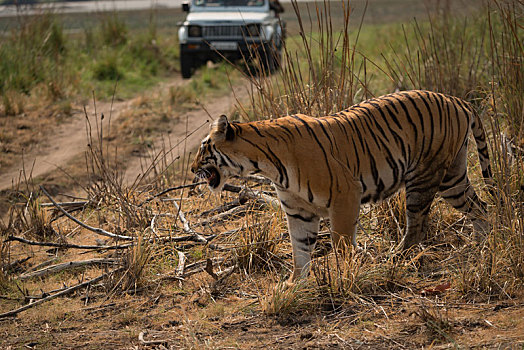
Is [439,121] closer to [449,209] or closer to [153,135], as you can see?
[449,209]

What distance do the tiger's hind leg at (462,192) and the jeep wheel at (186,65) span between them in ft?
30.7

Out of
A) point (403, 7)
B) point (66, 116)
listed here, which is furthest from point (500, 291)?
point (403, 7)

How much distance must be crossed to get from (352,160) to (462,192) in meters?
0.92

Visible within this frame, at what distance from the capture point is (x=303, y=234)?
4207 mm

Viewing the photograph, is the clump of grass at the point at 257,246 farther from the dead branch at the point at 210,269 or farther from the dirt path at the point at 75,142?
the dirt path at the point at 75,142

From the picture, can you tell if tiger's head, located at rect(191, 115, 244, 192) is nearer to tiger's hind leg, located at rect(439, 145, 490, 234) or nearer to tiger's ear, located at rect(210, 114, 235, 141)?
tiger's ear, located at rect(210, 114, 235, 141)

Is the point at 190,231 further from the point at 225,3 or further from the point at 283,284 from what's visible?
the point at 225,3

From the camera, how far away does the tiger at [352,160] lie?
3.95 metres

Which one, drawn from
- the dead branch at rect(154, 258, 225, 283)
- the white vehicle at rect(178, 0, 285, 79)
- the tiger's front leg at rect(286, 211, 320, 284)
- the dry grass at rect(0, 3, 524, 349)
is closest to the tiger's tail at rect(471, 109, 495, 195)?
the dry grass at rect(0, 3, 524, 349)

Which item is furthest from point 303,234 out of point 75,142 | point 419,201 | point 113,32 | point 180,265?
point 113,32

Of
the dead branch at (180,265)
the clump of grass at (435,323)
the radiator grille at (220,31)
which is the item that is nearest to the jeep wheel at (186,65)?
the radiator grille at (220,31)

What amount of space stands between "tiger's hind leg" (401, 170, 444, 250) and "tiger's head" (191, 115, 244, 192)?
1165mm

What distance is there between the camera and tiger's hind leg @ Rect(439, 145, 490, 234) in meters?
4.50

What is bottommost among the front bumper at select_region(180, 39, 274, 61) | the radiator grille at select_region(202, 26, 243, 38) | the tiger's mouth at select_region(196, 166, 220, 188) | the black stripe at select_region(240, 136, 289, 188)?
the front bumper at select_region(180, 39, 274, 61)
